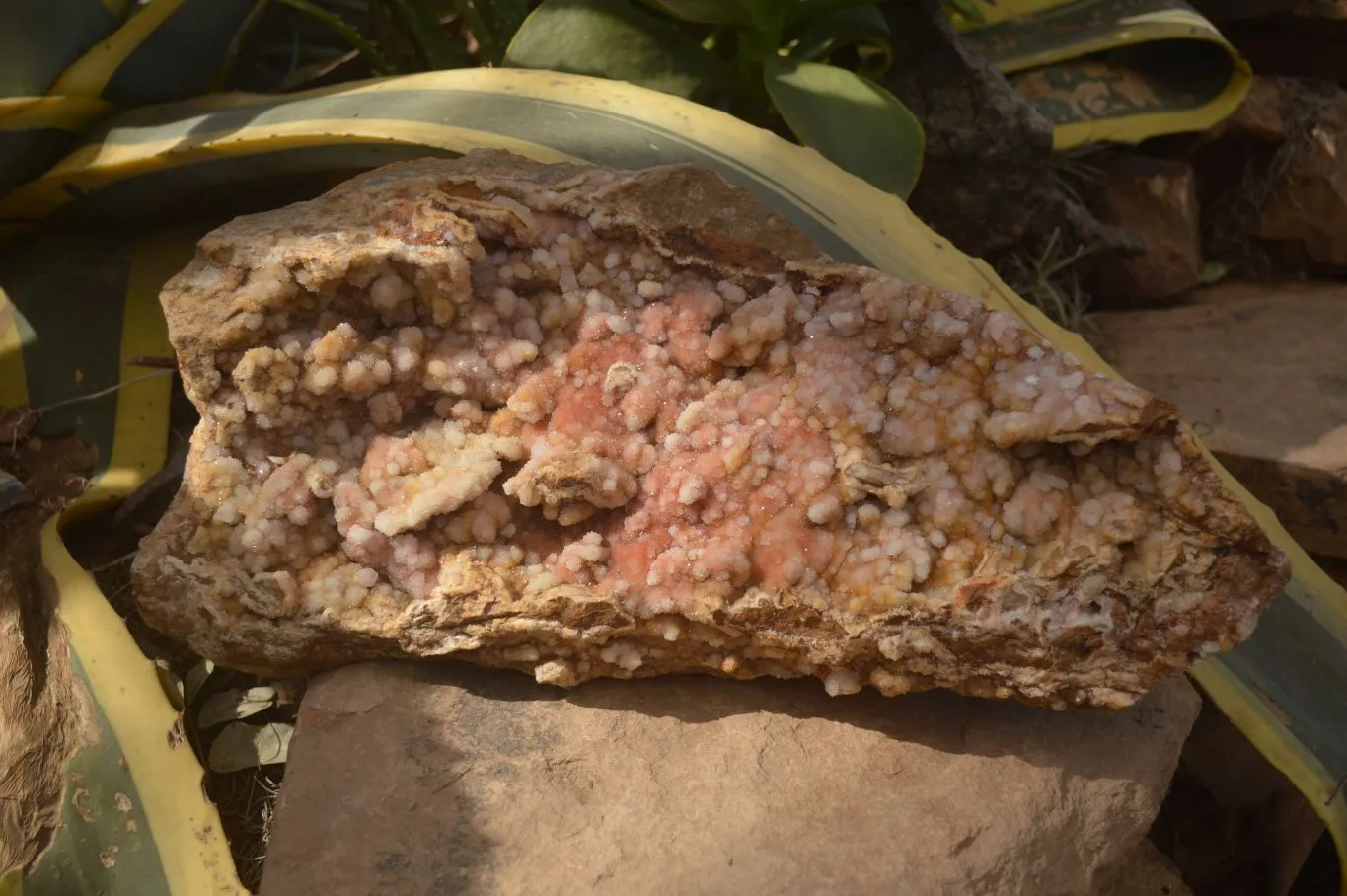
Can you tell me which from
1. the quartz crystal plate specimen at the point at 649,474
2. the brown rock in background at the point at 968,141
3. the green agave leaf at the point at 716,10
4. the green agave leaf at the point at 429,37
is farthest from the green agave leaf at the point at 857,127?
the green agave leaf at the point at 429,37

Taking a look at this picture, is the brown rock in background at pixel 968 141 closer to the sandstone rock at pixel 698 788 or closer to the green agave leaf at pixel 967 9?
the green agave leaf at pixel 967 9

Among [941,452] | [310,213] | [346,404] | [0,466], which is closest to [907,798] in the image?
[941,452]

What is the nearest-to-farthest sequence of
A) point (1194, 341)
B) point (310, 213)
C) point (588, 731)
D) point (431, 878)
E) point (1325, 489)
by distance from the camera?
1. point (431, 878)
2. point (588, 731)
3. point (310, 213)
4. point (1325, 489)
5. point (1194, 341)

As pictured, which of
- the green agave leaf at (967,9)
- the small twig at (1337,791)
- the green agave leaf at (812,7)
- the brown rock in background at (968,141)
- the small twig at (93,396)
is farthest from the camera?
the green agave leaf at (967,9)

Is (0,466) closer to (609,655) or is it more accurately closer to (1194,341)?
(609,655)

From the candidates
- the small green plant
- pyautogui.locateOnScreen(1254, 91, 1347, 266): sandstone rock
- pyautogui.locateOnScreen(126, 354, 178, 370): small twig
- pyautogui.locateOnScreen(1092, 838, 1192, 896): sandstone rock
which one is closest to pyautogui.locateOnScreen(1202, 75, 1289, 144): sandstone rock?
pyautogui.locateOnScreen(1254, 91, 1347, 266): sandstone rock

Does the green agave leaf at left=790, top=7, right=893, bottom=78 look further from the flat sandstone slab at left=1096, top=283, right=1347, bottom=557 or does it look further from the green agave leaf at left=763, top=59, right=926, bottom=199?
the flat sandstone slab at left=1096, top=283, right=1347, bottom=557

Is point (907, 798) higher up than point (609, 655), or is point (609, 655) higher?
point (609, 655)

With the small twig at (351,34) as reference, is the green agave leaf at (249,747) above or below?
below
